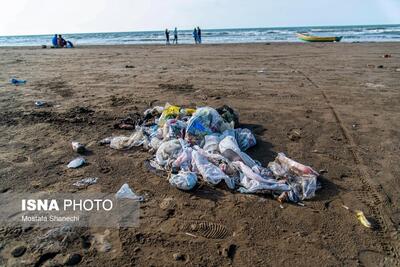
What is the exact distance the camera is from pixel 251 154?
3.95 meters

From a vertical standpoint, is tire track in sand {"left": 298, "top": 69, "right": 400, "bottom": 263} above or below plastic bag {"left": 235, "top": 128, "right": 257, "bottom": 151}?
below

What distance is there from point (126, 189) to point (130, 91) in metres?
4.79

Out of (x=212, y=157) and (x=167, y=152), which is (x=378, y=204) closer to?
(x=212, y=157)

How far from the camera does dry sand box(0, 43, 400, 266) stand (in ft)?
7.50

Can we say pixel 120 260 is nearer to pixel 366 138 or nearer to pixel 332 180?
pixel 332 180

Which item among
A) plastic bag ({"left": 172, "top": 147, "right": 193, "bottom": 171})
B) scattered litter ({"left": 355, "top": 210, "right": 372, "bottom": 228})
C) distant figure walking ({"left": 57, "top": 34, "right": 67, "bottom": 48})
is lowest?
scattered litter ({"left": 355, "top": 210, "right": 372, "bottom": 228})

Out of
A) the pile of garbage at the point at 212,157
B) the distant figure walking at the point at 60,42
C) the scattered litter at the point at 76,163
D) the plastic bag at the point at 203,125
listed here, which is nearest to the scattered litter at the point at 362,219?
the pile of garbage at the point at 212,157

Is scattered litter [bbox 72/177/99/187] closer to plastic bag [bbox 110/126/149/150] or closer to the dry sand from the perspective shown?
the dry sand

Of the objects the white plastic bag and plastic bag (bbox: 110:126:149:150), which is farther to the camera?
plastic bag (bbox: 110:126:149:150)

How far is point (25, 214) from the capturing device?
2727 mm

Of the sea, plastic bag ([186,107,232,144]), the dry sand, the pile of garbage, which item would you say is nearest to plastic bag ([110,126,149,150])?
the pile of garbage

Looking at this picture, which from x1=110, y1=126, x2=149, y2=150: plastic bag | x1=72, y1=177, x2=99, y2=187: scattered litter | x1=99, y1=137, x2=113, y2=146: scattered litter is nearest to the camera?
x1=72, y1=177, x2=99, y2=187: scattered litter

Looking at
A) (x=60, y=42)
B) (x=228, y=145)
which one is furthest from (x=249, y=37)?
(x=228, y=145)

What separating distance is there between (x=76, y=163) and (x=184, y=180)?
5.07 feet
